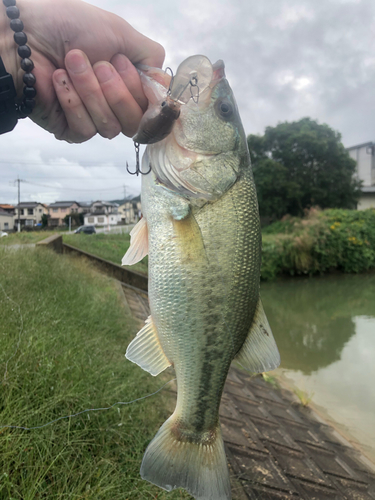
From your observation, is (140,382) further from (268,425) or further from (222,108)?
(222,108)

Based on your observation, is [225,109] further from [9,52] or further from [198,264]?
[9,52]

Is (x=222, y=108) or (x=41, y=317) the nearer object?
(x=222, y=108)

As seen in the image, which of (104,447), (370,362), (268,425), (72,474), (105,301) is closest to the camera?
(72,474)

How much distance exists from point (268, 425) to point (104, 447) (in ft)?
9.21

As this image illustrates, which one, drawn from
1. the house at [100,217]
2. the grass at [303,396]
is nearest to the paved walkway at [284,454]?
the grass at [303,396]

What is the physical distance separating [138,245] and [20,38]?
3.38 ft

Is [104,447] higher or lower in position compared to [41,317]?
lower

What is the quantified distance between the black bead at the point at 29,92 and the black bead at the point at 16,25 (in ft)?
0.74

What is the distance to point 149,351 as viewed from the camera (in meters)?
1.60

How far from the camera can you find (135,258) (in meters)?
1.61

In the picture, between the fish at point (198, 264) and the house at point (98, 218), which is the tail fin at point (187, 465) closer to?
the fish at point (198, 264)

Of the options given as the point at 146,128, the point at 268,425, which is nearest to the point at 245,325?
the point at 146,128

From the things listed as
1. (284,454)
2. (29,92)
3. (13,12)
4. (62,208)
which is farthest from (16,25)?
(62,208)

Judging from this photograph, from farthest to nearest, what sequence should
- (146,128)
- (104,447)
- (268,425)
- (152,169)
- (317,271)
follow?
(317,271) < (268,425) < (104,447) < (152,169) < (146,128)
